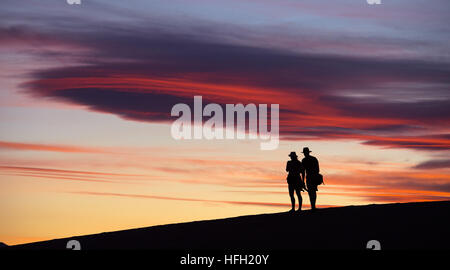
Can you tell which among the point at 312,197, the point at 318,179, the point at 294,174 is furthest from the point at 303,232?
the point at 312,197

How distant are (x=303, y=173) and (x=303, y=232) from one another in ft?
7.28

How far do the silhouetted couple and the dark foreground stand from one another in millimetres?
903

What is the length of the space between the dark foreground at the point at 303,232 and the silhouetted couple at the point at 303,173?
35.5 inches

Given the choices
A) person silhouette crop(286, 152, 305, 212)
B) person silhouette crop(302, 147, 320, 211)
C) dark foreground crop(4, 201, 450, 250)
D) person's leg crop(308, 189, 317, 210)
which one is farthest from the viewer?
person's leg crop(308, 189, 317, 210)

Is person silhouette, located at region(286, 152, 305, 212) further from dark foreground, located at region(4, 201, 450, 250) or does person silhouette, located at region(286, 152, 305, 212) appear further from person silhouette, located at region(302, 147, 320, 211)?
dark foreground, located at region(4, 201, 450, 250)

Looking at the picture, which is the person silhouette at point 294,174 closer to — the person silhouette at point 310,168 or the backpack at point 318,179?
the person silhouette at point 310,168

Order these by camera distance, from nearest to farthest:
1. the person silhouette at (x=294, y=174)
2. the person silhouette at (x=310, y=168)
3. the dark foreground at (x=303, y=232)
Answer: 1. the dark foreground at (x=303, y=232)
2. the person silhouette at (x=310, y=168)
3. the person silhouette at (x=294, y=174)

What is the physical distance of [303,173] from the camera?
21812 millimetres

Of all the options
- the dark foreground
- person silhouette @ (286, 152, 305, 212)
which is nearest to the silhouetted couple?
person silhouette @ (286, 152, 305, 212)

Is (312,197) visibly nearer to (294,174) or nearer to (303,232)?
(294,174)

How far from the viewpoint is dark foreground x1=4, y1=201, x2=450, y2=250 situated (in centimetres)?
1895

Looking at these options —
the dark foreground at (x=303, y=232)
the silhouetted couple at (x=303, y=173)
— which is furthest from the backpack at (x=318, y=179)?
the dark foreground at (x=303, y=232)

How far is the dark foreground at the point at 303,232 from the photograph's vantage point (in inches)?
746
